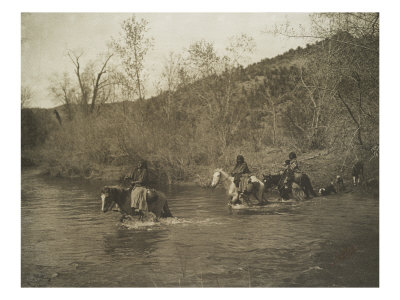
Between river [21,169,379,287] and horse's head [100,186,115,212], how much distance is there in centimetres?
11

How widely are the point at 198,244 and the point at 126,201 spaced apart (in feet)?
4.80

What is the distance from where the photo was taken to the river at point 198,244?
236 inches

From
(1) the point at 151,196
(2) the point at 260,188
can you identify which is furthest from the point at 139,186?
(2) the point at 260,188

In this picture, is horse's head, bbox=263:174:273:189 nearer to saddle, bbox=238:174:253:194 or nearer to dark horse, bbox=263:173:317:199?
dark horse, bbox=263:173:317:199

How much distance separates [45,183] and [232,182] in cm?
308

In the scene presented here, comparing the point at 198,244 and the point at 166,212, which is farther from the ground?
the point at 166,212

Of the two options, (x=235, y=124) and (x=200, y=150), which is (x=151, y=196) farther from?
(x=235, y=124)

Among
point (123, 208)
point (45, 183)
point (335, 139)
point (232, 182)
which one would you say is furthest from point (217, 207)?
point (45, 183)

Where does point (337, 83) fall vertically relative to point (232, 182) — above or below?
above

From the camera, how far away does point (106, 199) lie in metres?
6.83
